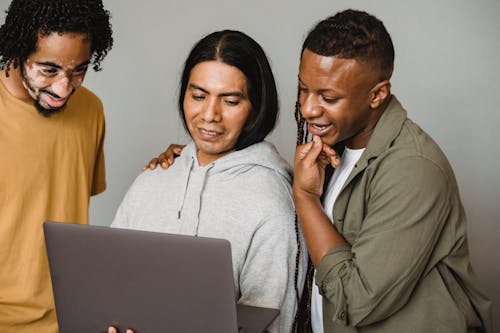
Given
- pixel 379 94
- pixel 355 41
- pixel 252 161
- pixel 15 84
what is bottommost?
pixel 252 161

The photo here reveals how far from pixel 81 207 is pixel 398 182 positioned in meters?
0.99

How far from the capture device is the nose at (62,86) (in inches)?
62.5

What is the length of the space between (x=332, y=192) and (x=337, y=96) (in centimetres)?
28

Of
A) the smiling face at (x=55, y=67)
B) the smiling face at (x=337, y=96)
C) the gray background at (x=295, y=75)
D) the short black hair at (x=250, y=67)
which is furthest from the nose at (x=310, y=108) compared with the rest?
the gray background at (x=295, y=75)

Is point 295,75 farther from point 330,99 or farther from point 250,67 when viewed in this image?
point 330,99

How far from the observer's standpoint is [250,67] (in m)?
1.56

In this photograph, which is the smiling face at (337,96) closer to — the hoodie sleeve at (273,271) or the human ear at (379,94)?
the human ear at (379,94)

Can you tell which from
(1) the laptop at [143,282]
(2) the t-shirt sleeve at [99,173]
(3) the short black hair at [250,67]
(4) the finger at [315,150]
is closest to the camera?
(1) the laptop at [143,282]

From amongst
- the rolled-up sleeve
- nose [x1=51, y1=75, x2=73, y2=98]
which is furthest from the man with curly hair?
the rolled-up sleeve

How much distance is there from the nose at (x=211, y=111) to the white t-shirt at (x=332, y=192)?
319 mm

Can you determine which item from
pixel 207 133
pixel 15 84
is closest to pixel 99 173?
pixel 15 84

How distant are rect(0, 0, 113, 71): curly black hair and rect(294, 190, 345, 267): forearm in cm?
70

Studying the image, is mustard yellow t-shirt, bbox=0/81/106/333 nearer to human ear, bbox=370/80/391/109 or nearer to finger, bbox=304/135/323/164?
finger, bbox=304/135/323/164

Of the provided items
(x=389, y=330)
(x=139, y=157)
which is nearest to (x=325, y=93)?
(x=389, y=330)
